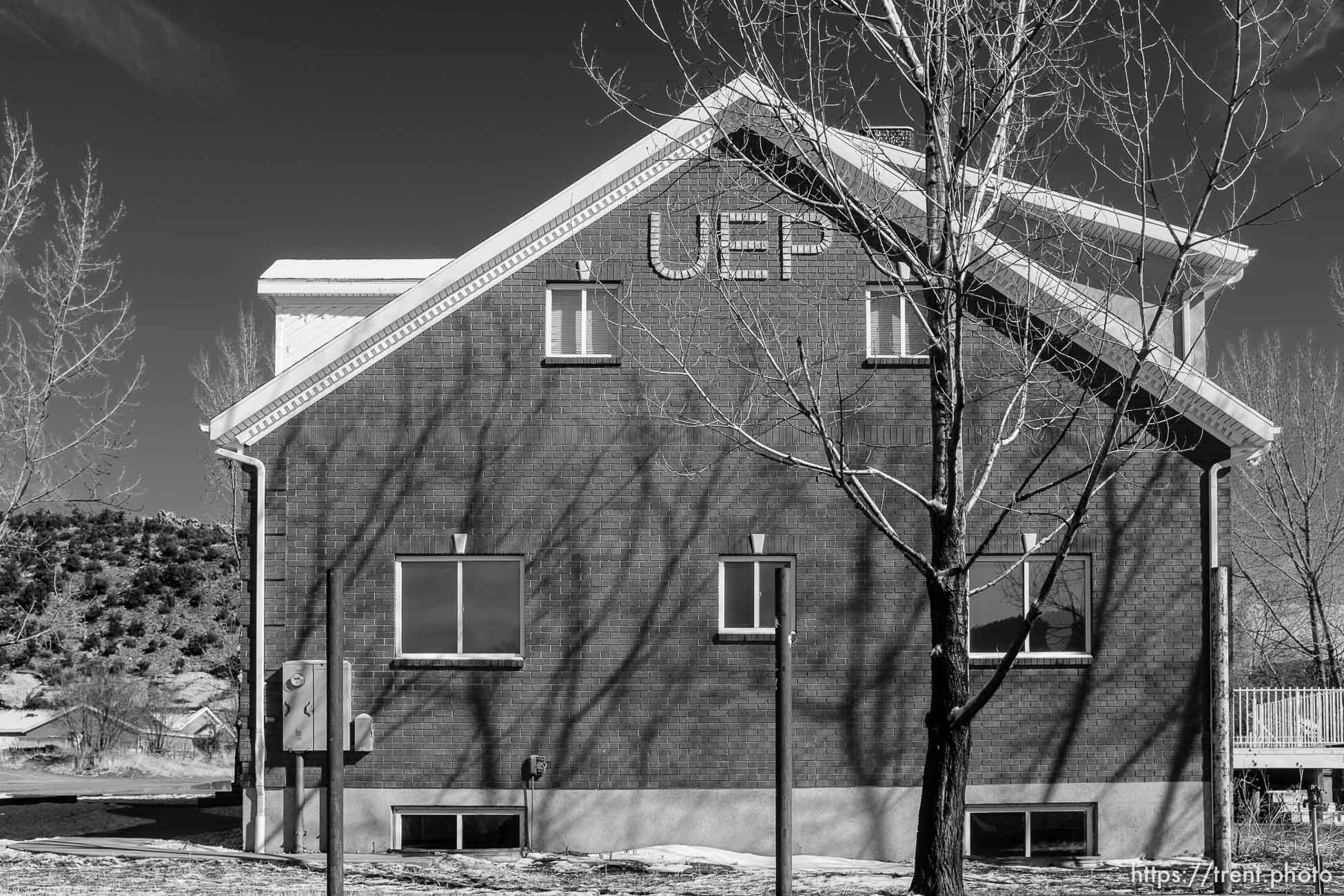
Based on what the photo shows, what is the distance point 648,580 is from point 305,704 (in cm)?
419

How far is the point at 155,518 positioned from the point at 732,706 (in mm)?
55757

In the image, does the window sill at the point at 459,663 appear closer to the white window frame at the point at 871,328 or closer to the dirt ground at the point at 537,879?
the dirt ground at the point at 537,879

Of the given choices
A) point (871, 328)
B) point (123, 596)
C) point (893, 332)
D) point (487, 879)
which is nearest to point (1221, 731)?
point (893, 332)

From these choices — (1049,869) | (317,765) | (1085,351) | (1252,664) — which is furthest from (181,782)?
(1252,664)

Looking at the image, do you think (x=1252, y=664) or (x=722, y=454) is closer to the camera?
(x=722, y=454)

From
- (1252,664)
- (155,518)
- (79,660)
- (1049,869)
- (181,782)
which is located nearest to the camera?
(1049,869)

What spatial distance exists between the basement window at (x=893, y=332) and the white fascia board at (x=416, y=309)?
291cm

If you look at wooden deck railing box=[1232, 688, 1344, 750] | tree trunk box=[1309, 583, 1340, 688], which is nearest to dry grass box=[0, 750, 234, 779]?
wooden deck railing box=[1232, 688, 1344, 750]

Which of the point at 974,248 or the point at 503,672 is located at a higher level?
the point at 974,248

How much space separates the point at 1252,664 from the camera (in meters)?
37.8

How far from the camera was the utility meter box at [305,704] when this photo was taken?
1348 centimetres

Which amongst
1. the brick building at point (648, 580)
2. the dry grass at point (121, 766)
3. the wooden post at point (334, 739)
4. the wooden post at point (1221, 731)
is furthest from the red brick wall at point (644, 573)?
the dry grass at point (121, 766)

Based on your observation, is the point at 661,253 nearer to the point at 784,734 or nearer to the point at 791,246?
the point at 791,246

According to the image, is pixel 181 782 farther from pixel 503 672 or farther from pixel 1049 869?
pixel 1049 869
